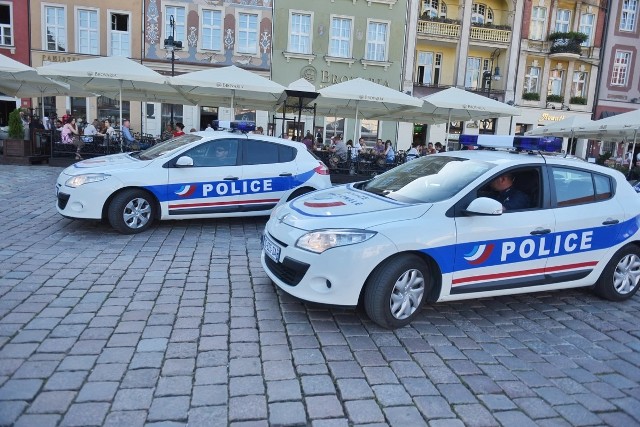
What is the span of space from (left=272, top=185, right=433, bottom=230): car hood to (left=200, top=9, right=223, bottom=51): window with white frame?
22.7 meters

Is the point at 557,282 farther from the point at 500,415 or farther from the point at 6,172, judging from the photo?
the point at 6,172

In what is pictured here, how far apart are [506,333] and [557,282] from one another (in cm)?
98

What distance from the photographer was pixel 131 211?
269 inches

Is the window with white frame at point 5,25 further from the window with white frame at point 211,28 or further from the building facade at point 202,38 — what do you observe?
the window with white frame at point 211,28

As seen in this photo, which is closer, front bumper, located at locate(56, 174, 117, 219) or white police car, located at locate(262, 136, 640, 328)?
white police car, located at locate(262, 136, 640, 328)

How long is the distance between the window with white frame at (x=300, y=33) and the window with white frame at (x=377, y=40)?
3.40 metres

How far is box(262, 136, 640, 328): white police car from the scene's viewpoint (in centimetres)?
398

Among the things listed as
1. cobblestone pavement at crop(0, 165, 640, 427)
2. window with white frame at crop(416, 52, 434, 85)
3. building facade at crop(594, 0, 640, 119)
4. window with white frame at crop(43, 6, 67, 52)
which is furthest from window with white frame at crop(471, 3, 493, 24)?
cobblestone pavement at crop(0, 165, 640, 427)

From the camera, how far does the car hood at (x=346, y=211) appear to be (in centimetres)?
409

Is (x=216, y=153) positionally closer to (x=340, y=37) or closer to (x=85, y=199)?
(x=85, y=199)

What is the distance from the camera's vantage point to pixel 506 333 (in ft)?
14.1

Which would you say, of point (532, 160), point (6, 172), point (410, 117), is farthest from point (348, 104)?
point (532, 160)

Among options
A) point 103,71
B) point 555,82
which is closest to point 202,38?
point 103,71

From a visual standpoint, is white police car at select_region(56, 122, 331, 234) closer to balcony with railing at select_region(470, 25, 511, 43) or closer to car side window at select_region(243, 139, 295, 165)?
car side window at select_region(243, 139, 295, 165)
